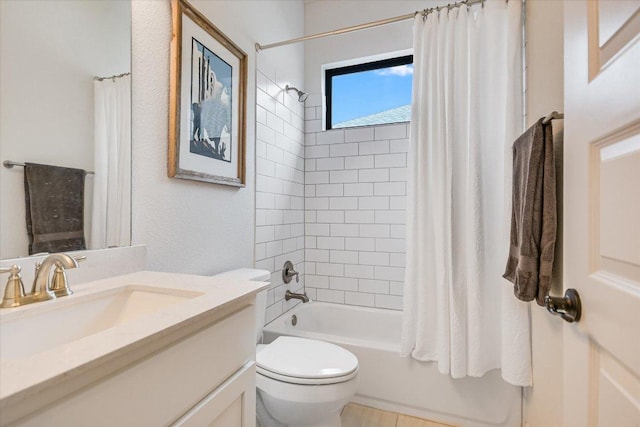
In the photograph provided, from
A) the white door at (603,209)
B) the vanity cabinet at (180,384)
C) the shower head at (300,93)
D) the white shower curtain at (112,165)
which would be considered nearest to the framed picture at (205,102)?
the white shower curtain at (112,165)

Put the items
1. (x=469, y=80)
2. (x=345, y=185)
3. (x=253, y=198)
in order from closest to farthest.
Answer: (x=469, y=80)
(x=253, y=198)
(x=345, y=185)

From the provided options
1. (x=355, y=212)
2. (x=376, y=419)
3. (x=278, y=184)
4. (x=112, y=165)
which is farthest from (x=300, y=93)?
(x=376, y=419)

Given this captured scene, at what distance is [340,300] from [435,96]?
159cm

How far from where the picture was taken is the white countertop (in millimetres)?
412

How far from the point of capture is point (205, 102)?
1.48 meters

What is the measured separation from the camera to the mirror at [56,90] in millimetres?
806

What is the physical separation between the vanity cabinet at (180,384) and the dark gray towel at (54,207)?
0.57 metres

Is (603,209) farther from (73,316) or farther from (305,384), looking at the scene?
(73,316)

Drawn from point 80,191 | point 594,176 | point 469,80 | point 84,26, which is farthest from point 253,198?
A: point 594,176

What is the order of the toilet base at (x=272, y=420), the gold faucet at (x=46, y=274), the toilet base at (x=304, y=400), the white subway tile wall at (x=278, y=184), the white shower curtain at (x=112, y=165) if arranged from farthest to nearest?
the white subway tile wall at (x=278, y=184) → the toilet base at (x=272, y=420) → the toilet base at (x=304, y=400) → the white shower curtain at (x=112, y=165) → the gold faucet at (x=46, y=274)

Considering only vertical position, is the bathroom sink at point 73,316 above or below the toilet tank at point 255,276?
above

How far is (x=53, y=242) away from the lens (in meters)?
0.91

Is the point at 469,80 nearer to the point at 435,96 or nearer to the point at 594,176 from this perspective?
the point at 435,96

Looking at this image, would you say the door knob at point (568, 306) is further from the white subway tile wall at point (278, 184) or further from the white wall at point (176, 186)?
the white subway tile wall at point (278, 184)
